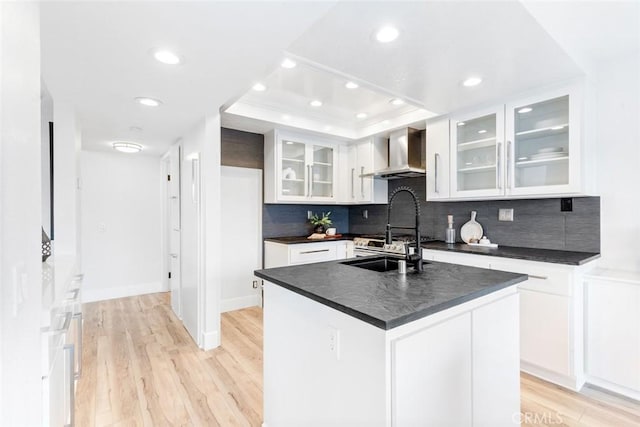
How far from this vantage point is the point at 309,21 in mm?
1451

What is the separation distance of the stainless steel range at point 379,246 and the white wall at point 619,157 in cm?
152

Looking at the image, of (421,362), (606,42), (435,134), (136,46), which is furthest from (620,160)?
(136,46)

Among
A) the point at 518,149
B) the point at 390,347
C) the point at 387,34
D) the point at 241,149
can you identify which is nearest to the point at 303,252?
the point at 241,149

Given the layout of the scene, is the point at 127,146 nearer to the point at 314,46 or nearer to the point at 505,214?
the point at 314,46

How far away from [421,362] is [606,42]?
8.48 feet

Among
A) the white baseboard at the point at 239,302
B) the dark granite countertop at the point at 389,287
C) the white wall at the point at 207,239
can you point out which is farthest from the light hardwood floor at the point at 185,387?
the dark granite countertop at the point at 389,287

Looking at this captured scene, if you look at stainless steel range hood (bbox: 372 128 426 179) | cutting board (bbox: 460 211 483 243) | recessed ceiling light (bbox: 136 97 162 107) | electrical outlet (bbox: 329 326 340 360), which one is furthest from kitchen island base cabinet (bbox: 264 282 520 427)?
stainless steel range hood (bbox: 372 128 426 179)

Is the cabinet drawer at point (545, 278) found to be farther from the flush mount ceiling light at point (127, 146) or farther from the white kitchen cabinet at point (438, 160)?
the flush mount ceiling light at point (127, 146)

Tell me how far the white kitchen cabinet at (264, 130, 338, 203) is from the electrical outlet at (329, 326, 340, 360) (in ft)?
8.86

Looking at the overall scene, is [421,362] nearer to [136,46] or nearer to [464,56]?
[464,56]

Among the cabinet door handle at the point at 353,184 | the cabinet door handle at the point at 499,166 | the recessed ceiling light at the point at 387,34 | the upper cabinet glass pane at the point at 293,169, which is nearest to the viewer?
the recessed ceiling light at the point at 387,34

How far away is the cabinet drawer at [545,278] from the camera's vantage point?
213 cm

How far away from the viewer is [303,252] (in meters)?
3.64

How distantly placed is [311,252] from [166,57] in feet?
8.23
